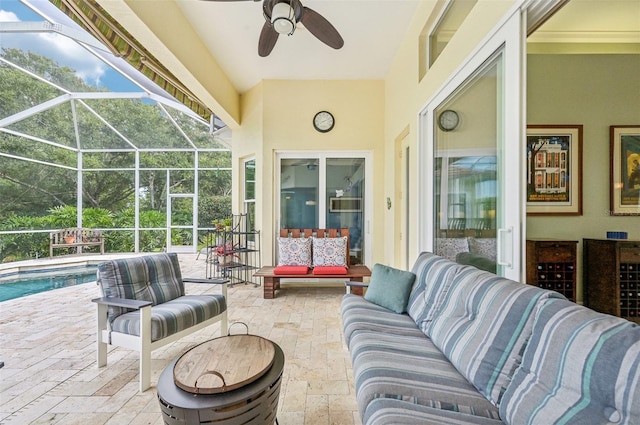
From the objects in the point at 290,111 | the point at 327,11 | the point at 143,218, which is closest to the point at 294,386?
the point at 327,11

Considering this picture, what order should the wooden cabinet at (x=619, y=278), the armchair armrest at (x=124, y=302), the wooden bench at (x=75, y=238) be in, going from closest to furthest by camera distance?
the armchair armrest at (x=124, y=302) < the wooden cabinet at (x=619, y=278) < the wooden bench at (x=75, y=238)

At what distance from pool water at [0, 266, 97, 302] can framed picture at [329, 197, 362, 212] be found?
15.7ft

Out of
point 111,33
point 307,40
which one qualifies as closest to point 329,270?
point 307,40

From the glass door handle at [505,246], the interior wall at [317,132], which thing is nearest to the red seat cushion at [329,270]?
the interior wall at [317,132]

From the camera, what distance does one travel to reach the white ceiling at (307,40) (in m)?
3.10

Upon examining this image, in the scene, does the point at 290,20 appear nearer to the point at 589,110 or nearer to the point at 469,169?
the point at 469,169

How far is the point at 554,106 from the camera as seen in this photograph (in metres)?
3.07

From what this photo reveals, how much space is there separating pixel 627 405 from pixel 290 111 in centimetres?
482

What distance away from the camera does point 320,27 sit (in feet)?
8.18

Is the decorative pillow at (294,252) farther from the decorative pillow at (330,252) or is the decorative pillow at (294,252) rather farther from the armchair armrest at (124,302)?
the armchair armrest at (124,302)

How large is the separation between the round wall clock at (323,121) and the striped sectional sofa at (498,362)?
3.54m

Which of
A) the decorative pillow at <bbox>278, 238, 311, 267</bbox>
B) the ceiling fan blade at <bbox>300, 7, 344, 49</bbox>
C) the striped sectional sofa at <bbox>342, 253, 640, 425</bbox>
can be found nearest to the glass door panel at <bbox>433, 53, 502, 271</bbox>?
the striped sectional sofa at <bbox>342, 253, 640, 425</bbox>

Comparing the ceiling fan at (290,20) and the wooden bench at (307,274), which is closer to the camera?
the ceiling fan at (290,20)

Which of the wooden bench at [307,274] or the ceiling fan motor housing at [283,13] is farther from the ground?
A: the ceiling fan motor housing at [283,13]
